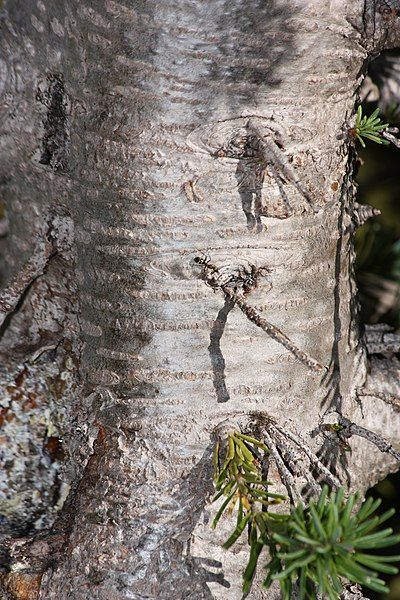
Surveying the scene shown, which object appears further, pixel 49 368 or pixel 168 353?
pixel 49 368

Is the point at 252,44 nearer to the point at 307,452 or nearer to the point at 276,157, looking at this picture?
the point at 276,157

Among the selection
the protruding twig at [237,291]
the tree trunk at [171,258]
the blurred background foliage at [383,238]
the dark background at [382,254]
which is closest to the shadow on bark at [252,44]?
the tree trunk at [171,258]

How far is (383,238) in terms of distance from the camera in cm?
132

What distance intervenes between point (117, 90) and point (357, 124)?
24 centimetres

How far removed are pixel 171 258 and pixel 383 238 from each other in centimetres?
76

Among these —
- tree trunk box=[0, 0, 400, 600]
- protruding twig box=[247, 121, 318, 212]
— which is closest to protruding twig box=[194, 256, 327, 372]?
tree trunk box=[0, 0, 400, 600]

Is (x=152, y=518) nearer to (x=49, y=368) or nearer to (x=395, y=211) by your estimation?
(x=49, y=368)

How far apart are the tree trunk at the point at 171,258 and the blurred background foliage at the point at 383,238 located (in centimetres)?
52

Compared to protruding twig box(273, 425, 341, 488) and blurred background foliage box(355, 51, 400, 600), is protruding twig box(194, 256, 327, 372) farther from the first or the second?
blurred background foliage box(355, 51, 400, 600)

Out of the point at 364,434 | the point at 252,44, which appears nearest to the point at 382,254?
the point at 364,434

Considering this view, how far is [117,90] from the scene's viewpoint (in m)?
0.62

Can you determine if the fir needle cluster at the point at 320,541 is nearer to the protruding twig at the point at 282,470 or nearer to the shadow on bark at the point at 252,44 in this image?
the protruding twig at the point at 282,470

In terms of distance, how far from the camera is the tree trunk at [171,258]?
2.00 feet

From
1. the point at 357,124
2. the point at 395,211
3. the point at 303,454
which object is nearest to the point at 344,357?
the point at 303,454
